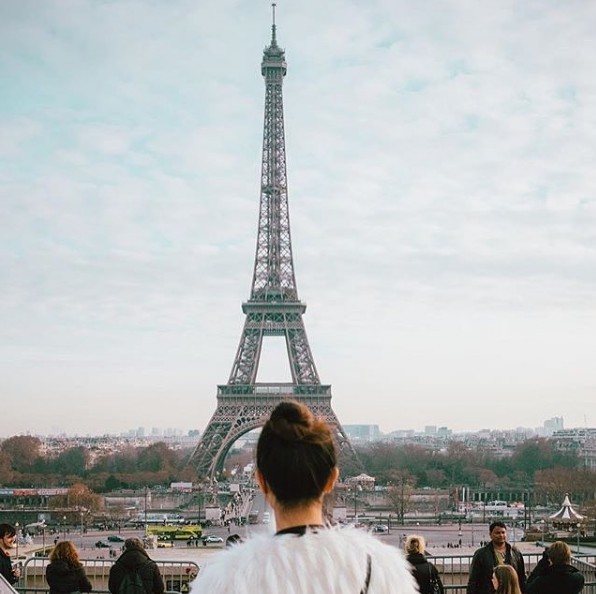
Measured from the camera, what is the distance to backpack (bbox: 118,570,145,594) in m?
6.39

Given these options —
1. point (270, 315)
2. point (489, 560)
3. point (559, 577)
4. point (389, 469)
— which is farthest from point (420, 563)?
point (389, 469)

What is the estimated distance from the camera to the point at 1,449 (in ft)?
266

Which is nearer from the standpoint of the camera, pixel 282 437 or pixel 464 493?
pixel 282 437

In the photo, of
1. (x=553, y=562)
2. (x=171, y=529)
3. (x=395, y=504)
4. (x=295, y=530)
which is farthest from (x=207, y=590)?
(x=395, y=504)

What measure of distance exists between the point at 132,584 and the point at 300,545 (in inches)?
170

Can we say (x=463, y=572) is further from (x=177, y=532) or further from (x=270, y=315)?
(x=270, y=315)

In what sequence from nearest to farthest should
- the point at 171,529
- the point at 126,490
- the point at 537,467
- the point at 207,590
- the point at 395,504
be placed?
the point at 207,590 → the point at 171,529 → the point at 395,504 → the point at 126,490 → the point at 537,467

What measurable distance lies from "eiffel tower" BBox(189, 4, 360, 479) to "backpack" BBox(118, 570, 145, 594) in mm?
47226

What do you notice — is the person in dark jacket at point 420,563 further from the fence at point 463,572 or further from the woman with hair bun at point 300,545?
the woman with hair bun at point 300,545

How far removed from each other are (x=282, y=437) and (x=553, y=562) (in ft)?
13.6

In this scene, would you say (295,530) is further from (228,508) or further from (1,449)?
(1,449)

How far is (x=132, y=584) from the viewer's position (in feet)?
21.0

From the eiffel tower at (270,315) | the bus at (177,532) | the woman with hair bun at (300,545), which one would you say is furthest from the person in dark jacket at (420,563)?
the eiffel tower at (270,315)

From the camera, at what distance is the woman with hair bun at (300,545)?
7.70 ft
